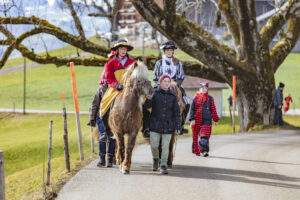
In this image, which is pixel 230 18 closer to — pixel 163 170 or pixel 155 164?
pixel 155 164

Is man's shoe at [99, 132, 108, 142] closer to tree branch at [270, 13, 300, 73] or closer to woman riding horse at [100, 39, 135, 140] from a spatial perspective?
woman riding horse at [100, 39, 135, 140]

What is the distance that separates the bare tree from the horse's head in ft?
30.1

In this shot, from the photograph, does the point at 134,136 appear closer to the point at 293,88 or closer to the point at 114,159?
the point at 114,159

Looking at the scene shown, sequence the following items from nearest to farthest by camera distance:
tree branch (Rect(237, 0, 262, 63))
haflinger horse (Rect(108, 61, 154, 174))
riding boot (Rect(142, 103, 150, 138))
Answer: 1. haflinger horse (Rect(108, 61, 154, 174))
2. riding boot (Rect(142, 103, 150, 138))
3. tree branch (Rect(237, 0, 262, 63))

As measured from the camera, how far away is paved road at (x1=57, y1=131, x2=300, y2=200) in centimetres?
785

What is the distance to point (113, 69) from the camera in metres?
9.86

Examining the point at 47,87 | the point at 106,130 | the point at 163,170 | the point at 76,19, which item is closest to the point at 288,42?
the point at 76,19

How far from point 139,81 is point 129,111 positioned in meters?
0.61

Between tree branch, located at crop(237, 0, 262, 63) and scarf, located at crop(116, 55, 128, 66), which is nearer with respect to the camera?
scarf, located at crop(116, 55, 128, 66)

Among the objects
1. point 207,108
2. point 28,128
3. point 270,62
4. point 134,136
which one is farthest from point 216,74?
point 28,128

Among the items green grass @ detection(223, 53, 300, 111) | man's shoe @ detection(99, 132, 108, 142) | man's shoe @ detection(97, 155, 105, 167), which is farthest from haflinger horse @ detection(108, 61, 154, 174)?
green grass @ detection(223, 53, 300, 111)

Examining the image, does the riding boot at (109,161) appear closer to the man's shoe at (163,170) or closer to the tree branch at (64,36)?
the man's shoe at (163,170)

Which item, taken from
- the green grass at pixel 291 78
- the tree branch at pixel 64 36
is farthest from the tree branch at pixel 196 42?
the green grass at pixel 291 78

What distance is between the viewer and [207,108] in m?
12.4
